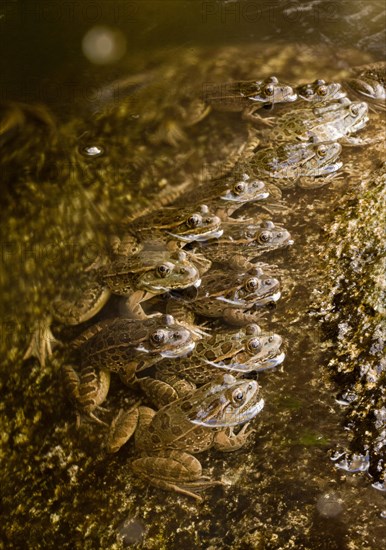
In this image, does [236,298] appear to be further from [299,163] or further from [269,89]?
[269,89]

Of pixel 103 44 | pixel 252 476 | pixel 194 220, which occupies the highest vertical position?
pixel 103 44

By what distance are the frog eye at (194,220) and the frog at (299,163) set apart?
808 mm

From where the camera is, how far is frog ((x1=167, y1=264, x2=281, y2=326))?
4.20 meters

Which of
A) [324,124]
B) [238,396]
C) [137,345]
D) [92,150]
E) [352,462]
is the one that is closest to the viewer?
[352,462]

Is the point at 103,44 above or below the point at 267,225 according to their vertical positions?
above

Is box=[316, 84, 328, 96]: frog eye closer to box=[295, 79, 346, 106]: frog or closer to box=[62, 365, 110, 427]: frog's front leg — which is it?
box=[295, 79, 346, 106]: frog

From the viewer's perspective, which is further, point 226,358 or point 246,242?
point 246,242

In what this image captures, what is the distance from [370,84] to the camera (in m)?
5.88

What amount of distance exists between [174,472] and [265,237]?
6.64ft

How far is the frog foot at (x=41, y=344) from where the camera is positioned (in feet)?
14.3

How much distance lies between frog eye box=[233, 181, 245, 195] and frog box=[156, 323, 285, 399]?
4.92ft

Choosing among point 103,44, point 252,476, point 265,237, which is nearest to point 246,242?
point 265,237

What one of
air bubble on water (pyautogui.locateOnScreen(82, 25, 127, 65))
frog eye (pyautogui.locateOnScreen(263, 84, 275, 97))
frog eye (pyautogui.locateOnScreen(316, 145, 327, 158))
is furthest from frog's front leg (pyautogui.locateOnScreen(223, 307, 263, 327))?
air bubble on water (pyautogui.locateOnScreen(82, 25, 127, 65))

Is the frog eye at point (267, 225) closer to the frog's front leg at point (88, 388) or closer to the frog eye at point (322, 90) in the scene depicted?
the frog's front leg at point (88, 388)
